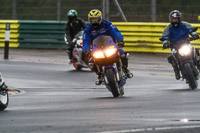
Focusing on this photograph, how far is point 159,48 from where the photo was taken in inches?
997

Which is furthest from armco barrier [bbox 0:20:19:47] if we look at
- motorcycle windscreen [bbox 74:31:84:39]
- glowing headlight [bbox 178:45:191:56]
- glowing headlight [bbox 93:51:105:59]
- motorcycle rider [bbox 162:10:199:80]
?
glowing headlight [bbox 93:51:105:59]

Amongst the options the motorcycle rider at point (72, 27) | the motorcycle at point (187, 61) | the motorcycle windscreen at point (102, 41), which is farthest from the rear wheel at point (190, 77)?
the motorcycle rider at point (72, 27)

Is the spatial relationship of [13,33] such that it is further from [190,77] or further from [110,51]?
[110,51]

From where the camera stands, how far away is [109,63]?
1317cm

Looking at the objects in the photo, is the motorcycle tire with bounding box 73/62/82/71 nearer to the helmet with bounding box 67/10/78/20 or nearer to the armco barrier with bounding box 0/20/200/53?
the helmet with bounding box 67/10/78/20

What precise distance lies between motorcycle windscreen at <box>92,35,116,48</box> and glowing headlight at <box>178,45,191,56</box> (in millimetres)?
2479

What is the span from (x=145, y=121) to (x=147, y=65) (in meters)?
13.4

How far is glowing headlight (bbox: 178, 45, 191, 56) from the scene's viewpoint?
15.5 m

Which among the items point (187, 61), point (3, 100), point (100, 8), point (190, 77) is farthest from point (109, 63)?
point (100, 8)

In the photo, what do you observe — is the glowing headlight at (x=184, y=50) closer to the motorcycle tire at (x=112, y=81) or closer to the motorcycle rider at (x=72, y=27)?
the motorcycle tire at (x=112, y=81)

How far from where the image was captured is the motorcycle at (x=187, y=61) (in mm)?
15001

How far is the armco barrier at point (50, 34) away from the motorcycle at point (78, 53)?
530cm

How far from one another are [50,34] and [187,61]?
42.7ft

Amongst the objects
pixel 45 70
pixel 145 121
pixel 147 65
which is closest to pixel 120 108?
pixel 145 121
